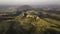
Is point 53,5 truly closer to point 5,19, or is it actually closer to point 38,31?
point 38,31

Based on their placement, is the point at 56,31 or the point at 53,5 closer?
the point at 56,31

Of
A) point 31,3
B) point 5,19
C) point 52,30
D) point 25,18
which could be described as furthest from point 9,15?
point 52,30

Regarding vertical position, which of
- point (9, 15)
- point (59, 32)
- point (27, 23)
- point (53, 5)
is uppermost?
point (53, 5)

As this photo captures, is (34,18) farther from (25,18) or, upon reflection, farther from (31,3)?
(31,3)

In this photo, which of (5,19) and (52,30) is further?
(5,19)

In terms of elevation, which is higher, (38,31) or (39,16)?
(39,16)

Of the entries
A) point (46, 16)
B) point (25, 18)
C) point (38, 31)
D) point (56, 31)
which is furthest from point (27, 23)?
point (56, 31)

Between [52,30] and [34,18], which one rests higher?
[34,18]

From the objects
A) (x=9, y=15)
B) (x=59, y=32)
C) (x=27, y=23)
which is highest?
(x=9, y=15)
